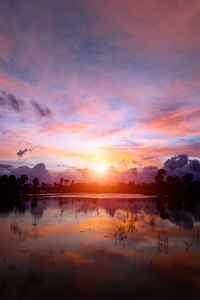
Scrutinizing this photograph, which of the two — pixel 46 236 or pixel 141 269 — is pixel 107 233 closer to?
pixel 46 236

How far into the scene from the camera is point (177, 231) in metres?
23.4

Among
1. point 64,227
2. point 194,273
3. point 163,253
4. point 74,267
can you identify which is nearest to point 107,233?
point 64,227

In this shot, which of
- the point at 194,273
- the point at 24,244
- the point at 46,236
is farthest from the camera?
the point at 46,236

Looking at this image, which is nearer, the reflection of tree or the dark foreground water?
the dark foreground water

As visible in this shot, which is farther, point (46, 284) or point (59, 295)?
point (46, 284)

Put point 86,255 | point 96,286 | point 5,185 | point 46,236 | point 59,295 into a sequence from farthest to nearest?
1. point 5,185
2. point 46,236
3. point 86,255
4. point 96,286
5. point 59,295

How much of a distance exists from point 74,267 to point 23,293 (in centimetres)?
390

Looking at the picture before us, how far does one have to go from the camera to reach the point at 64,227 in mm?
25297

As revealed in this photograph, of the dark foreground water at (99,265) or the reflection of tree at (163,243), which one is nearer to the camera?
the dark foreground water at (99,265)

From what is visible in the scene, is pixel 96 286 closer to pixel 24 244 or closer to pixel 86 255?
pixel 86 255

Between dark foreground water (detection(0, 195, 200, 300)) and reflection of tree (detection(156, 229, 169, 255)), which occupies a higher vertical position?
dark foreground water (detection(0, 195, 200, 300))

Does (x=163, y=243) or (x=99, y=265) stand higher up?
(x=99, y=265)

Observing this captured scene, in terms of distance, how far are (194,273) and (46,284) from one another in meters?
9.35

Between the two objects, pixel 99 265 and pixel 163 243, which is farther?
pixel 163 243
